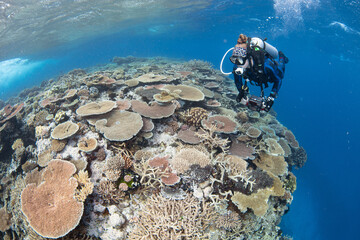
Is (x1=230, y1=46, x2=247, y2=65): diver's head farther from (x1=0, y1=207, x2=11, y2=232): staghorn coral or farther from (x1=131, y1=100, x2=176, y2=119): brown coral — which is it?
(x1=0, y1=207, x2=11, y2=232): staghorn coral

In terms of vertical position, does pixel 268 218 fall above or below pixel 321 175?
above

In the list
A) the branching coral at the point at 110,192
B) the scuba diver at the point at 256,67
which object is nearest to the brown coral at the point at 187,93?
the scuba diver at the point at 256,67

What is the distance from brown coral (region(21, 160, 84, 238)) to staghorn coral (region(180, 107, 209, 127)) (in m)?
3.85

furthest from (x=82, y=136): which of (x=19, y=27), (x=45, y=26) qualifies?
(x=45, y=26)

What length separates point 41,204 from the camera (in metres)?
Answer: 3.68

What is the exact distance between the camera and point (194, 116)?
633 cm

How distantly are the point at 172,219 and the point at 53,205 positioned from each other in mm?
2640

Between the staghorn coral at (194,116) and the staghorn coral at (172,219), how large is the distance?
2823 millimetres

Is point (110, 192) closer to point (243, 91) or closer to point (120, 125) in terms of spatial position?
point (120, 125)

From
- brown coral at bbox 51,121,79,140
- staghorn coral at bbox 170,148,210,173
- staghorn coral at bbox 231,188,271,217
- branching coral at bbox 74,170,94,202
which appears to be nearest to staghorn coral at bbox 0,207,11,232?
brown coral at bbox 51,121,79,140

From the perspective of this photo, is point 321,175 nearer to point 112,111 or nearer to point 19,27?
point 112,111

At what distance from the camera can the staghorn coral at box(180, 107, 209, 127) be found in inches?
247

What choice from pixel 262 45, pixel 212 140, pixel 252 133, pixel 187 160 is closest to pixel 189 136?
pixel 212 140

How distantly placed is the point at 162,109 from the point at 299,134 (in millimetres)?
52376
